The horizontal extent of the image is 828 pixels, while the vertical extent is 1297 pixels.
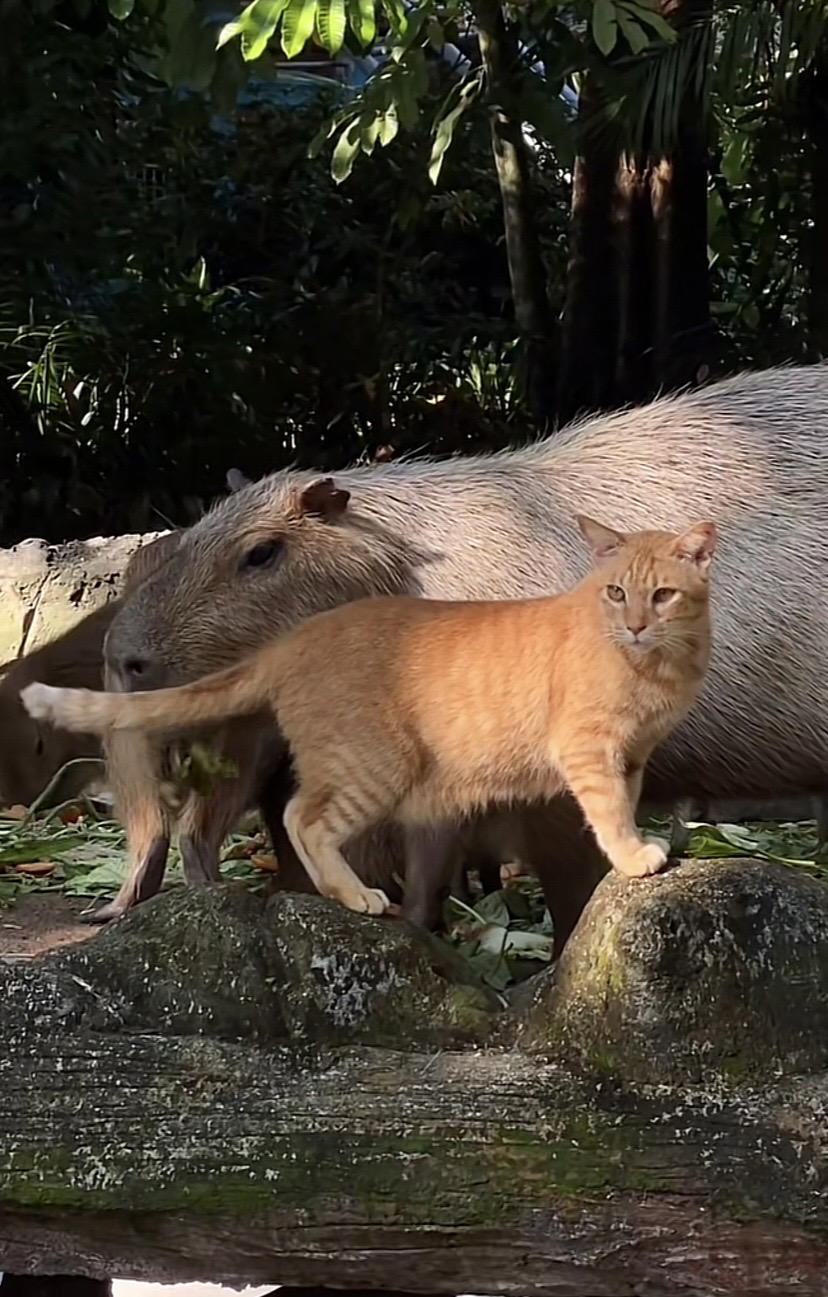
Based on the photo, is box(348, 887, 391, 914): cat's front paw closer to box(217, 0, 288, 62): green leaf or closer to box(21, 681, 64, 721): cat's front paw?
box(21, 681, 64, 721): cat's front paw

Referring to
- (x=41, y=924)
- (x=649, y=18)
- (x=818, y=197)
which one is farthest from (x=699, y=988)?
(x=818, y=197)

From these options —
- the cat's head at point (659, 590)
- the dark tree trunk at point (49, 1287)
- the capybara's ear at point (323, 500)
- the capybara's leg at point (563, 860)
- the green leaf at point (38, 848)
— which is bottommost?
the dark tree trunk at point (49, 1287)

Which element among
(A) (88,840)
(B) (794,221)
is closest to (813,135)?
(B) (794,221)

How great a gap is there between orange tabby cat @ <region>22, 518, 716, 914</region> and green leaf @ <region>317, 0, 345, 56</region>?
1.53m

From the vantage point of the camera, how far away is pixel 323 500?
2.61 meters

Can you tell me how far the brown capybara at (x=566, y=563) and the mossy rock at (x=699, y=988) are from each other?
0.56 m

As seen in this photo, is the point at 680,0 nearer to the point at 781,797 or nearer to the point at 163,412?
the point at 163,412

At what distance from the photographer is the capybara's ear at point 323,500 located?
2.61 metres

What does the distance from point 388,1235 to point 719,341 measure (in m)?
4.72

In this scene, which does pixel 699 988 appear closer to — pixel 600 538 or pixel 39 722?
pixel 600 538

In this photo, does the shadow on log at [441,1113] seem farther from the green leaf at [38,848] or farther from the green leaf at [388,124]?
the green leaf at [388,124]

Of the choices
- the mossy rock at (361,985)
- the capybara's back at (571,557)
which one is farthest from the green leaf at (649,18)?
the mossy rock at (361,985)

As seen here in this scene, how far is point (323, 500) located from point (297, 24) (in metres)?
1.20

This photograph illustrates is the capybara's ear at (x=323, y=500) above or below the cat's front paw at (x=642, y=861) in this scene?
above
